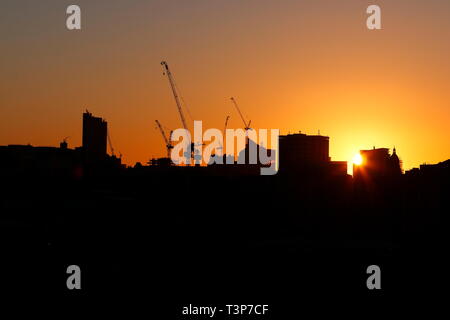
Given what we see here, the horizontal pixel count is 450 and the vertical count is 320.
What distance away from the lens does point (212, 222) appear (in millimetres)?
143000

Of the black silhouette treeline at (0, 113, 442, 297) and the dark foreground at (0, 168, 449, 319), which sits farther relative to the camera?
the black silhouette treeline at (0, 113, 442, 297)

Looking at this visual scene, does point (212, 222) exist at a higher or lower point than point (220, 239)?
higher

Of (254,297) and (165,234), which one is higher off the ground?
(165,234)

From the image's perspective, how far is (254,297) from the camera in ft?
357

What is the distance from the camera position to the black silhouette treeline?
4480 inches

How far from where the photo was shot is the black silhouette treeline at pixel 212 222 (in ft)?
373

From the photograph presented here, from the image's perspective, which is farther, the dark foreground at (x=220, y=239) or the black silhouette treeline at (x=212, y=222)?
the black silhouette treeline at (x=212, y=222)

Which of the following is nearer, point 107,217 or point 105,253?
point 105,253

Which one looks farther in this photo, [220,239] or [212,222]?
[212,222]
